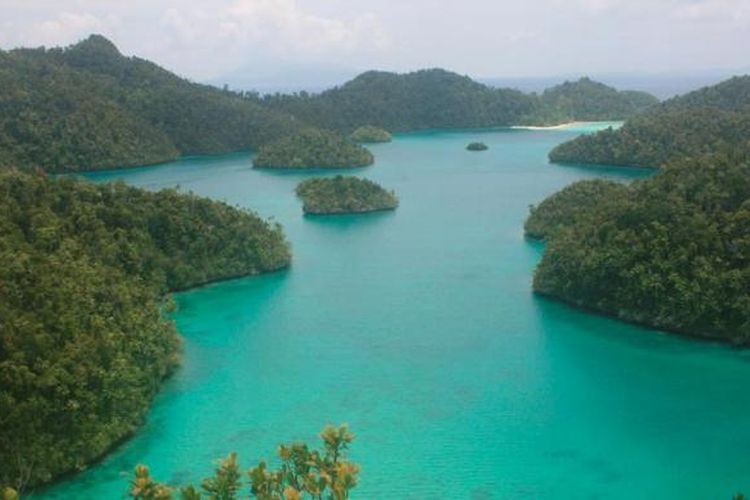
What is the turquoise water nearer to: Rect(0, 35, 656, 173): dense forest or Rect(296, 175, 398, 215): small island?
Rect(296, 175, 398, 215): small island

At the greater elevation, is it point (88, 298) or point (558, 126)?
point (558, 126)

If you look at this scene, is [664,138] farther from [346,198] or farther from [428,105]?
[428,105]

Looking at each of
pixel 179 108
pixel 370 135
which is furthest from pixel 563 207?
pixel 370 135

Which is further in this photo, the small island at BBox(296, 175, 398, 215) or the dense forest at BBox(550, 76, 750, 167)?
the dense forest at BBox(550, 76, 750, 167)

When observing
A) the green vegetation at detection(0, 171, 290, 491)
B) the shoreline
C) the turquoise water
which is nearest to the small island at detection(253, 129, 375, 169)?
the turquoise water

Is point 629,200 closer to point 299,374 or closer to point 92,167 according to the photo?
point 299,374
